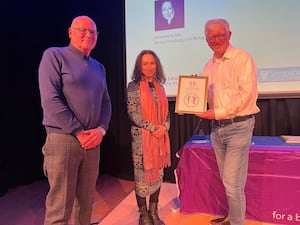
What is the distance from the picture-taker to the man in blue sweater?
1411 millimetres

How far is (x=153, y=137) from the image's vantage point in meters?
2.00

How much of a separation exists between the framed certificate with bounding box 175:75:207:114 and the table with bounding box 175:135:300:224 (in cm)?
59

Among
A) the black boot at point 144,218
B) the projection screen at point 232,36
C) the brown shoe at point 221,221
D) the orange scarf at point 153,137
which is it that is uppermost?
the projection screen at point 232,36

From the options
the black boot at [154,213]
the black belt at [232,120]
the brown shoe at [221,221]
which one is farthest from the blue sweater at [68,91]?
the brown shoe at [221,221]

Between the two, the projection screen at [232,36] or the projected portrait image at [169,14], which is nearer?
the projection screen at [232,36]

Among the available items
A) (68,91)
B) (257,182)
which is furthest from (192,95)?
(257,182)

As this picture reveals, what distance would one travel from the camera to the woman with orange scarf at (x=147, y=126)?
1.97 meters

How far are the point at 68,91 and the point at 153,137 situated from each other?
77 cm

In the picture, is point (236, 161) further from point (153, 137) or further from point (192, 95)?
point (153, 137)

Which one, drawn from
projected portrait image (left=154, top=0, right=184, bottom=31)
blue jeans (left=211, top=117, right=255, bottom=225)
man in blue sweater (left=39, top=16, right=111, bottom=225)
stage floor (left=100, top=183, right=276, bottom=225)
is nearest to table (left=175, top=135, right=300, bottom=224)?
stage floor (left=100, top=183, right=276, bottom=225)

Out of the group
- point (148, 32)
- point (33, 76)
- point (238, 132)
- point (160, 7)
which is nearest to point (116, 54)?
point (148, 32)

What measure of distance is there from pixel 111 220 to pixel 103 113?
3.33 ft

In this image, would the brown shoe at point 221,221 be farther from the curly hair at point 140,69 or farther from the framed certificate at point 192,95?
the curly hair at point 140,69

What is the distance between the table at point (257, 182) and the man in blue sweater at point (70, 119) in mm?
954
